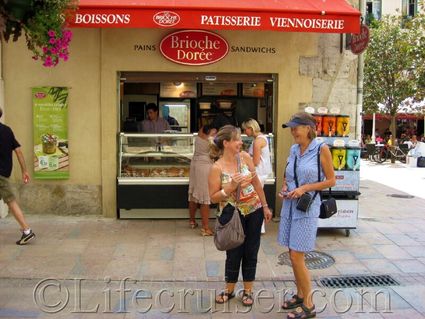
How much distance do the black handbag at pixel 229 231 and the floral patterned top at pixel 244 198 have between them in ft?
0.29

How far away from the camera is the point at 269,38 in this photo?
760 cm

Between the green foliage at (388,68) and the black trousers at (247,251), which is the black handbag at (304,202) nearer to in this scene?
the black trousers at (247,251)

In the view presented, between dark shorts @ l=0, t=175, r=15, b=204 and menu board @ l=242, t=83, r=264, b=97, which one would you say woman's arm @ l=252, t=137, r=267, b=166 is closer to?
menu board @ l=242, t=83, r=264, b=97

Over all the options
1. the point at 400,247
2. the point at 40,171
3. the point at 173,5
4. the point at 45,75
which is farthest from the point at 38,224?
the point at 400,247

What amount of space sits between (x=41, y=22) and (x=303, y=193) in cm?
235

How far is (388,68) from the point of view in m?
22.3

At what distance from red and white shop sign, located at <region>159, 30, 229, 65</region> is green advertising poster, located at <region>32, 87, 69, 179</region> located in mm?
1693

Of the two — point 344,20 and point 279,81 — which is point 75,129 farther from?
point 344,20

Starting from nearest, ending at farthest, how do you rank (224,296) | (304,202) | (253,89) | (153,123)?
(304,202), (224,296), (153,123), (253,89)

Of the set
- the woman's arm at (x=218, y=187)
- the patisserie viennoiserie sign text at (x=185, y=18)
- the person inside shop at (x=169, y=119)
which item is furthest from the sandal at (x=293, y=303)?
the person inside shop at (x=169, y=119)

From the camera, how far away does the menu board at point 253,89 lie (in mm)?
9250

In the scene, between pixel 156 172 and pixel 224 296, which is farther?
pixel 156 172

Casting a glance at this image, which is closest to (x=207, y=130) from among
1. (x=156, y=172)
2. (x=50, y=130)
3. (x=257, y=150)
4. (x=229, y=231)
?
(x=257, y=150)

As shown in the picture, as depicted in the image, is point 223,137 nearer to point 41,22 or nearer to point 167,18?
point 41,22
